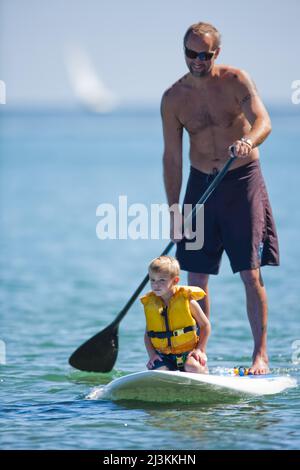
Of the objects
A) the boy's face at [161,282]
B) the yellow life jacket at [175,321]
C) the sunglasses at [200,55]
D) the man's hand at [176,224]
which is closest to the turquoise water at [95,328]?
the yellow life jacket at [175,321]

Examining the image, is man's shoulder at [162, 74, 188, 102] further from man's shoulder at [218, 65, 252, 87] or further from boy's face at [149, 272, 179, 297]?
boy's face at [149, 272, 179, 297]

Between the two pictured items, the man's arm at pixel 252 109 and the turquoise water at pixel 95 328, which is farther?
the man's arm at pixel 252 109

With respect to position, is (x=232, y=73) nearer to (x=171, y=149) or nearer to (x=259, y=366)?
(x=171, y=149)

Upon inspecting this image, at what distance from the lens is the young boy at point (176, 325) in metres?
7.78

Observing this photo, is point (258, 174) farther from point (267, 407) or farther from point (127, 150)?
point (127, 150)

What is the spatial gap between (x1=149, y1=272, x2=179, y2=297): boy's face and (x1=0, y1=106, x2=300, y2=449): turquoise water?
710 mm

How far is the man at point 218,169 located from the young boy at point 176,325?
0.58 metres

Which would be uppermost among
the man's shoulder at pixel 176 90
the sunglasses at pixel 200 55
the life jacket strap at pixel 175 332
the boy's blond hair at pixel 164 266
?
the sunglasses at pixel 200 55

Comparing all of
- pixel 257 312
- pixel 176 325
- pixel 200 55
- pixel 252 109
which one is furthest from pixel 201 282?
pixel 200 55

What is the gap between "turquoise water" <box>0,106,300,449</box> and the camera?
23.6 ft

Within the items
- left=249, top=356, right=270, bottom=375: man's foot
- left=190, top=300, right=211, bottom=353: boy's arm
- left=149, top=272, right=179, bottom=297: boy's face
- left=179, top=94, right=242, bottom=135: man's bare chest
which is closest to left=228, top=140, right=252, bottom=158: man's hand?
left=179, top=94, right=242, bottom=135: man's bare chest

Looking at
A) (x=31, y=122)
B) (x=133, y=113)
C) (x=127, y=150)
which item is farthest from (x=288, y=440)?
(x=133, y=113)

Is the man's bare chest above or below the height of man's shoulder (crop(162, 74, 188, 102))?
below

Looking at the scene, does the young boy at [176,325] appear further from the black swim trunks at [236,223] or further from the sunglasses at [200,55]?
the sunglasses at [200,55]
